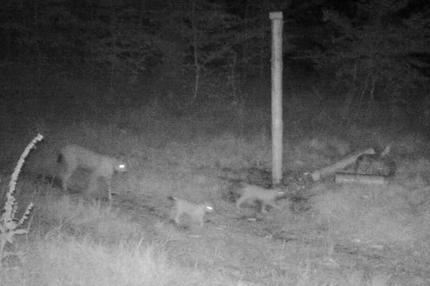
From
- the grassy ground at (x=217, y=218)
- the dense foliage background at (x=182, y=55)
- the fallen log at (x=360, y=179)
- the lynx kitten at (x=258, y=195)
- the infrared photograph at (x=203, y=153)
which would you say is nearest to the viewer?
the grassy ground at (x=217, y=218)

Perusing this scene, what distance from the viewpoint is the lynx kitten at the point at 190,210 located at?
9.53m

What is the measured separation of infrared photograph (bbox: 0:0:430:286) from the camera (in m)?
7.30

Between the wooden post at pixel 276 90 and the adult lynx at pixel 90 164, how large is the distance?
328cm

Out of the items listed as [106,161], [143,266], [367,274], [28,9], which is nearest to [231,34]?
[28,9]

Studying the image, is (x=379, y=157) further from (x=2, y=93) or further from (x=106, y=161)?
(x=2, y=93)

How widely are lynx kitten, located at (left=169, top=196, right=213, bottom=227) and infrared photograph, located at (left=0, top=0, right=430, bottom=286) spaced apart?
3 centimetres

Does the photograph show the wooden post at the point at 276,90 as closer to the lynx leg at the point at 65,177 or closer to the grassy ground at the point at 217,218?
the grassy ground at the point at 217,218

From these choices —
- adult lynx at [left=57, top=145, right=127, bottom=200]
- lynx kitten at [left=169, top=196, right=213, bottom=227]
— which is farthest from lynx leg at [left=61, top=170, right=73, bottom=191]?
lynx kitten at [left=169, top=196, right=213, bottom=227]

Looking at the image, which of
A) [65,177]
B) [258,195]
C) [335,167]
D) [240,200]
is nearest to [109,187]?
[65,177]

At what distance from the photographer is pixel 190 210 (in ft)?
31.3

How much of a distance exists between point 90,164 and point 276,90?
4096 mm

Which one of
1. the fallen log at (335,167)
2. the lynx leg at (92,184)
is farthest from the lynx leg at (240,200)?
the lynx leg at (92,184)

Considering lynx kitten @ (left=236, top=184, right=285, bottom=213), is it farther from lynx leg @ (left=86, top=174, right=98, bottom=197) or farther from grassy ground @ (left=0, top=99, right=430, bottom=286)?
lynx leg @ (left=86, top=174, right=98, bottom=197)

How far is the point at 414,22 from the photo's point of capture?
18344 mm
